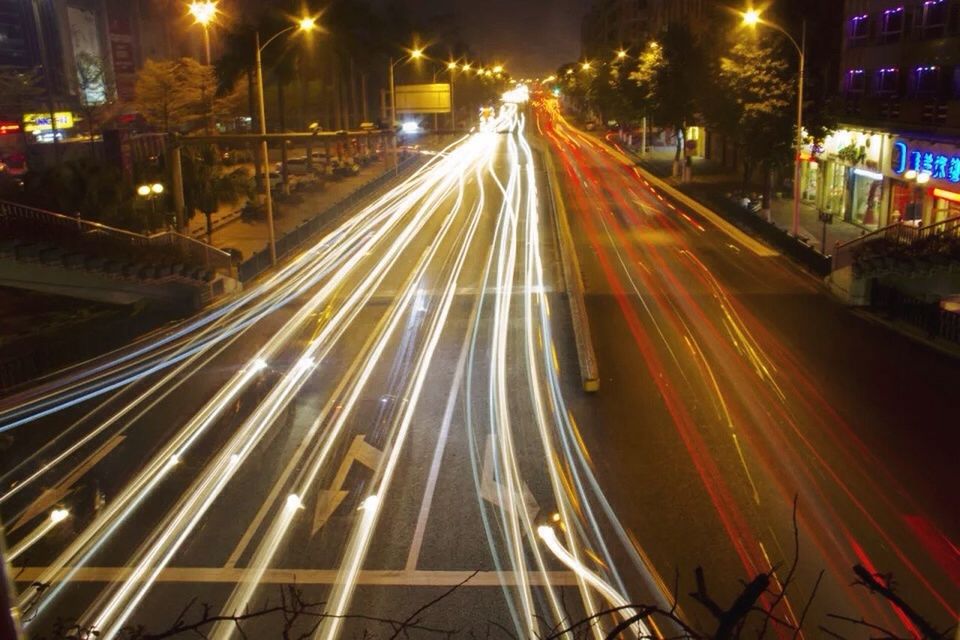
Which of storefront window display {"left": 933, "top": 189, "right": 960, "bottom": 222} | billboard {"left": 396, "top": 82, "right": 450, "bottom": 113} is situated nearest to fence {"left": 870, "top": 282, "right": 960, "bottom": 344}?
storefront window display {"left": 933, "top": 189, "right": 960, "bottom": 222}

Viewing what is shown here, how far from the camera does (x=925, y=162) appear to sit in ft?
102

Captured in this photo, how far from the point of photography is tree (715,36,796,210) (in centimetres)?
3834

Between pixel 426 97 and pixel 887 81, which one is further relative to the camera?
pixel 426 97

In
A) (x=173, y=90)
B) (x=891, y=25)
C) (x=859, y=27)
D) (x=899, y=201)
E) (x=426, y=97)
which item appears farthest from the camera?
(x=426, y=97)

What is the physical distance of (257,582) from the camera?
35.1ft

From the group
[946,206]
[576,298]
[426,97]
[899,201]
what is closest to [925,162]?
[946,206]

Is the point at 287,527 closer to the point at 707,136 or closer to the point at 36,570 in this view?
the point at 36,570

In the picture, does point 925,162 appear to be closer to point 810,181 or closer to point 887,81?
point 887,81

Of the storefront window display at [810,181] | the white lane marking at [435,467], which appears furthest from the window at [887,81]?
the white lane marking at [435,467]

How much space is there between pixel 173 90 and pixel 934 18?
45.8m

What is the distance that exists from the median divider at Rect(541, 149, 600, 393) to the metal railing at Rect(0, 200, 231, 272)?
11.3m

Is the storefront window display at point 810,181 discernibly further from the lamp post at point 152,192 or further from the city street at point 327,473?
the lamp post at point 152,192

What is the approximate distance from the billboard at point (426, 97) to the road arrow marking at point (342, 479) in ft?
183

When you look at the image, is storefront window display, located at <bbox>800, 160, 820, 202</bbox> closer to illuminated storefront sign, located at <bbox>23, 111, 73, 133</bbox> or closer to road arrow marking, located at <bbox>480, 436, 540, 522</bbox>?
road arrow marking, located at <bbox>480, 436, 540, 522</bbox>
